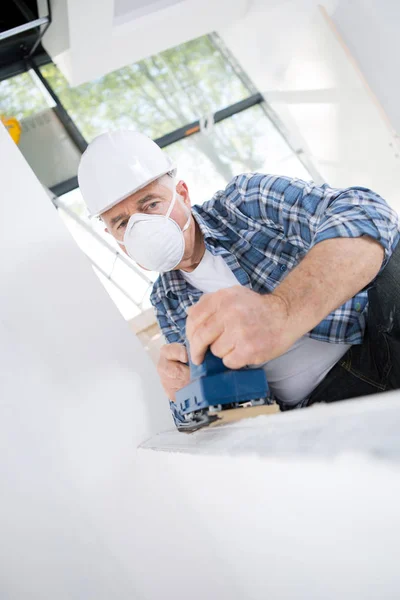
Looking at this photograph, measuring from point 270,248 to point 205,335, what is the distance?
554 millimetres

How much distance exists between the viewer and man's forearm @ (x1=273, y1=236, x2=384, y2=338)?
73 centimetres

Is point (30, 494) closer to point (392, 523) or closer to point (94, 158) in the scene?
point (94, 158)

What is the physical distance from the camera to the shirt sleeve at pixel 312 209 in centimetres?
84

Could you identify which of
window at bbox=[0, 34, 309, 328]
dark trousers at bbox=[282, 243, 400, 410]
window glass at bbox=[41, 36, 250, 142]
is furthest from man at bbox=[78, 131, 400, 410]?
window glass at bbox=[41, 36, 250, 142]

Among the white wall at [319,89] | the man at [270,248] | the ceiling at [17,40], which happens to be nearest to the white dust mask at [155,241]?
the man at [270,248]

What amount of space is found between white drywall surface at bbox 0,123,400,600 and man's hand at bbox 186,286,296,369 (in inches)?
3.7

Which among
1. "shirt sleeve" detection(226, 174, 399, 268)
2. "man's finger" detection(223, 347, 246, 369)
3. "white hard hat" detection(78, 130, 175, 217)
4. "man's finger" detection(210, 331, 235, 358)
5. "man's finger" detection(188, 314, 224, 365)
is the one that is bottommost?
"man's finger" detection(223, 347, 246, 369)

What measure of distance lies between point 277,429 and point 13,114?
145 inches

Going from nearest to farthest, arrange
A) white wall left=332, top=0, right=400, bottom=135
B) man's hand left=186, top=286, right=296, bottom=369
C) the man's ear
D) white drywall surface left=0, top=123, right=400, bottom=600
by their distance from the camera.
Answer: white drywall surface left=0, top=123, right=400, bottom=600, man's hand left=186, top=286, right=296, bottom=369, the man's ear, white wall left=332, top=0, right=400, bottom=135

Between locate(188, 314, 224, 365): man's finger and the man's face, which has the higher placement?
the man's face

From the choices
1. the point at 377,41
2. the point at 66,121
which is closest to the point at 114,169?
the point at 377,41

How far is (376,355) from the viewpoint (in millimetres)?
1064

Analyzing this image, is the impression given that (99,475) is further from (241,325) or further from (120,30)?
(120,30)

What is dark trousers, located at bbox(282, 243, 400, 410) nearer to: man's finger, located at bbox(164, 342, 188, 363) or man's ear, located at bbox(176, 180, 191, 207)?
man's finger, located at bbox(164, 342, 188, 363)
